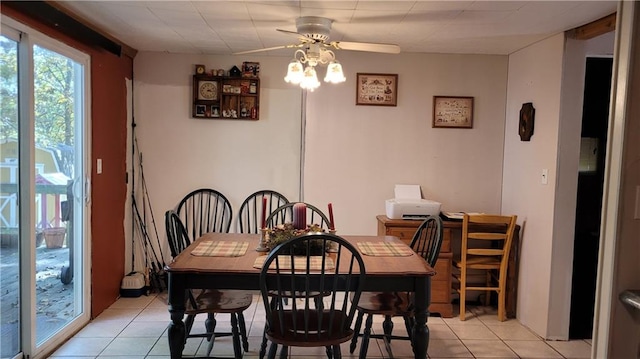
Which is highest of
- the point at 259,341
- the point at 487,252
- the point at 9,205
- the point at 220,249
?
the point at 9,205

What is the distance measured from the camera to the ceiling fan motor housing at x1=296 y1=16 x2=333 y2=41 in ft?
9.47

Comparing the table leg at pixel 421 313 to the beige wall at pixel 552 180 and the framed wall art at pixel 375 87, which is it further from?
the framed wall art at pixel 375 87

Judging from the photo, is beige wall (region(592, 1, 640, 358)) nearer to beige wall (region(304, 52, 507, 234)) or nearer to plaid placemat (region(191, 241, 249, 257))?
plaid placemat (region(191, 241, 249, 257))

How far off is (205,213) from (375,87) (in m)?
1.88

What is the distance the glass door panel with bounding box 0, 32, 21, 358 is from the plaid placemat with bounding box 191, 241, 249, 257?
0.98 metres

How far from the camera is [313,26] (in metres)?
2.91

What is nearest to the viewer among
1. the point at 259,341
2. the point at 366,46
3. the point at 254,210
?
the point at 366,46

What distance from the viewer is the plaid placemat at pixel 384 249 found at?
105 inches

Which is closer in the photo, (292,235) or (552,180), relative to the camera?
(292,235)

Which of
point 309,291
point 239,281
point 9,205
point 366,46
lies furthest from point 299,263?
point 9,205

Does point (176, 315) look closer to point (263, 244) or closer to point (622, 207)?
point (263, 244)

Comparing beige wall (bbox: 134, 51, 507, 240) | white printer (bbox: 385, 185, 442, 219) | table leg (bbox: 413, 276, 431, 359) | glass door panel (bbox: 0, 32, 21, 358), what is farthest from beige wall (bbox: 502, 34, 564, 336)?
glass door panel (bbox: 0, 32, 21, 358)

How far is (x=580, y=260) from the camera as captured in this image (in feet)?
11.0

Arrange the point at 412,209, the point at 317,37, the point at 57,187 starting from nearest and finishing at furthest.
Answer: the point at 317,37, the point at 57,187, the point at 412,209
